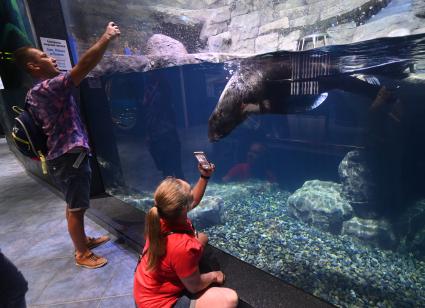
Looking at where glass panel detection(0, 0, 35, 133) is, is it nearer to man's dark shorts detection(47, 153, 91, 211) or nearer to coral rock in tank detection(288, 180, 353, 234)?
man's dark shorts detection(47, 153, 91, 211)

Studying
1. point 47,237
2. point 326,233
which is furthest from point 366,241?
point 47,237

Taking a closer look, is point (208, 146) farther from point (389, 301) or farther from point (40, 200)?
point (389, 301)

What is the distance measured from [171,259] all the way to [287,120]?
179 inches

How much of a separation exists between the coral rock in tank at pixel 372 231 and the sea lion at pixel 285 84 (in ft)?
8.33

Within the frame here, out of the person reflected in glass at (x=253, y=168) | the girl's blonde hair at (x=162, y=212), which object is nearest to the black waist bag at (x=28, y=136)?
the girl's blonde hair at (x=162, y=212)

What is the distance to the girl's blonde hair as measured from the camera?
5.47ft

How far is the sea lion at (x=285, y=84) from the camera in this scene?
4.58m

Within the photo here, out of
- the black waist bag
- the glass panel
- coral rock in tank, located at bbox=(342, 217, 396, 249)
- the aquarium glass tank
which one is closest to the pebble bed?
the aquarium glass tank

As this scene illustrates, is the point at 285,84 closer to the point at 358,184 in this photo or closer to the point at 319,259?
the point at 358,184

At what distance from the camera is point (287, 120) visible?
18.3 ft

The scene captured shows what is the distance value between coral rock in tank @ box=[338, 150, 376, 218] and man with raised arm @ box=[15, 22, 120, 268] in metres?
4.97

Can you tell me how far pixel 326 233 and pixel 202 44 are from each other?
172 inches

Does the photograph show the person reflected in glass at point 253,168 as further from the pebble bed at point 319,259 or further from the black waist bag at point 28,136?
the black waist bag at point 28,136

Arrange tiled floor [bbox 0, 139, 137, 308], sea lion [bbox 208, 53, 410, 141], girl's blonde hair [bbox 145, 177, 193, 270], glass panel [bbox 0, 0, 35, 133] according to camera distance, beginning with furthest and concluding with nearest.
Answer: sea lion [bbox 208, 53, 410, 141] → glass panel [bbox 0, 0, 35, 133] → tiled floor [bbox 0, 139, 137, 308] → girl's blonde hair [bbox 145, 177, 193, 270]
